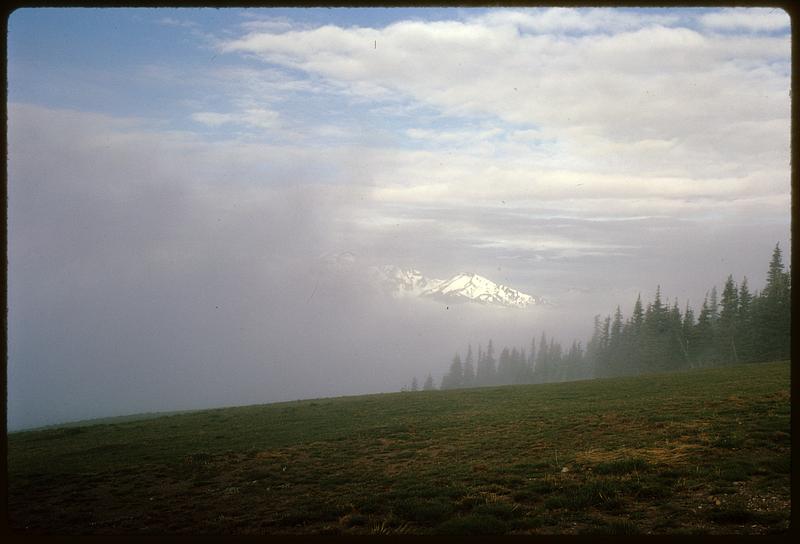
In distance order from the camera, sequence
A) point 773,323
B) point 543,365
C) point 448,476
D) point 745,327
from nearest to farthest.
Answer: point 448,476 → point 773,323 → point 745,327 → point 543,365

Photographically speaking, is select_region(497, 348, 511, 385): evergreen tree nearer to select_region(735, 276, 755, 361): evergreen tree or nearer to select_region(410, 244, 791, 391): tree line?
select_region(410, 244, 791, 391): tree line

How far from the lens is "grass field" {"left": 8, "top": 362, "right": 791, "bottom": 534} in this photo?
983 cm

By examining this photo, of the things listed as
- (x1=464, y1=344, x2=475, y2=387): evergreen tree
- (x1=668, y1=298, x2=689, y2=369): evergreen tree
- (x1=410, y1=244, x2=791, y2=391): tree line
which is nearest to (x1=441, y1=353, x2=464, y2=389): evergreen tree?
(x1=464, y1=344, x2=475, y2=387): evergreen tree

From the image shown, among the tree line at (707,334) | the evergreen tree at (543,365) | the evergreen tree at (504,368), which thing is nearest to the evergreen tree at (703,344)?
the tree line at (707,334)

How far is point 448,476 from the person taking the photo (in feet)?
45.4

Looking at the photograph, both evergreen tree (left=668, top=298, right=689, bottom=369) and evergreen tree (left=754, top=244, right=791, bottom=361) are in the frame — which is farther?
evergreen tree (left=668, top=298, right=689, bottom=369)

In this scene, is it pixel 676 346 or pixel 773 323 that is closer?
pixel 773 323

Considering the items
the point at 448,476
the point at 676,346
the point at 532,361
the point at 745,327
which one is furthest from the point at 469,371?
the point at 448,476

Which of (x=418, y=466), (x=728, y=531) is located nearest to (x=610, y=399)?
(x=418, y=466)

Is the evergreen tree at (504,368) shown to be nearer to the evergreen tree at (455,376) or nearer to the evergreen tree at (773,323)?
the evergreen tree at (455,376)

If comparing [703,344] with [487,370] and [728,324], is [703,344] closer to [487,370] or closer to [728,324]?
[728,324]

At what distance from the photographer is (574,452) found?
15.9m

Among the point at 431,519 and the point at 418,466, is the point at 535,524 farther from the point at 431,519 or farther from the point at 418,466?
the point at 418,466

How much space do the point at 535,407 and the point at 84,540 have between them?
29.8 meters
